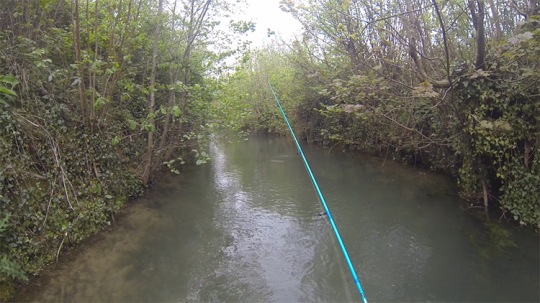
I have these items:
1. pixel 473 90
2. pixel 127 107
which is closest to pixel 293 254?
pixel 473 90

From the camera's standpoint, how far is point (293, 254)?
215 inches

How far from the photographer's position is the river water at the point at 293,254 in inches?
172

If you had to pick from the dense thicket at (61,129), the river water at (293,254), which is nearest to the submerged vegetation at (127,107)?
the dense thicket at (61,129)

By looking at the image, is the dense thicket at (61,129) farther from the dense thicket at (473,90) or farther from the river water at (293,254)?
the dense thicket at (473,90)

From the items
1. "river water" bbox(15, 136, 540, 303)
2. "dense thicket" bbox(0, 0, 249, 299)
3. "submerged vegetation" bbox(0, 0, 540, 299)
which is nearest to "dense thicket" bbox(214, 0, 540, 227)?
"submerged vegetation" bbox(0, 0, 540, 299)

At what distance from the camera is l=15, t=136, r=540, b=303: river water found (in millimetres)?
4379

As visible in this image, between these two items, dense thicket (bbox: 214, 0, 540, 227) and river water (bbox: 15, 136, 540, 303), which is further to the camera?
dense thicket (bbox: 214, 0, 540, 227)

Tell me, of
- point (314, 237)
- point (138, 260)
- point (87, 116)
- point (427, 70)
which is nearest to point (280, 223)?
point (314, 237)

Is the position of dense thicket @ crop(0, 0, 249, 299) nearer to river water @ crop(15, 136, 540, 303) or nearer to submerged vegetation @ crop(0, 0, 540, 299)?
submerged vegetation @ crop(0, 0, 540, 299)

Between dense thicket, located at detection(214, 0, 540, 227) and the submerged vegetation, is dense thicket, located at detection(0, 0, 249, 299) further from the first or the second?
dense thicket, located at detection(214, 0, 540, 227)

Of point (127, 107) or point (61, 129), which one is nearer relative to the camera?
point (61, 129)

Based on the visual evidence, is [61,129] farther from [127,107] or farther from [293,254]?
[293,254]

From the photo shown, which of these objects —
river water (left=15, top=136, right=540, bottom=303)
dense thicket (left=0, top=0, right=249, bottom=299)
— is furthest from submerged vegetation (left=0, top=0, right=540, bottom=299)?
river water (left=15, top=136, right=540, bottom=303)

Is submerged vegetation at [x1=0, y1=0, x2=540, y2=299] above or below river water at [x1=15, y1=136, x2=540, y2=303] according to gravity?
above
